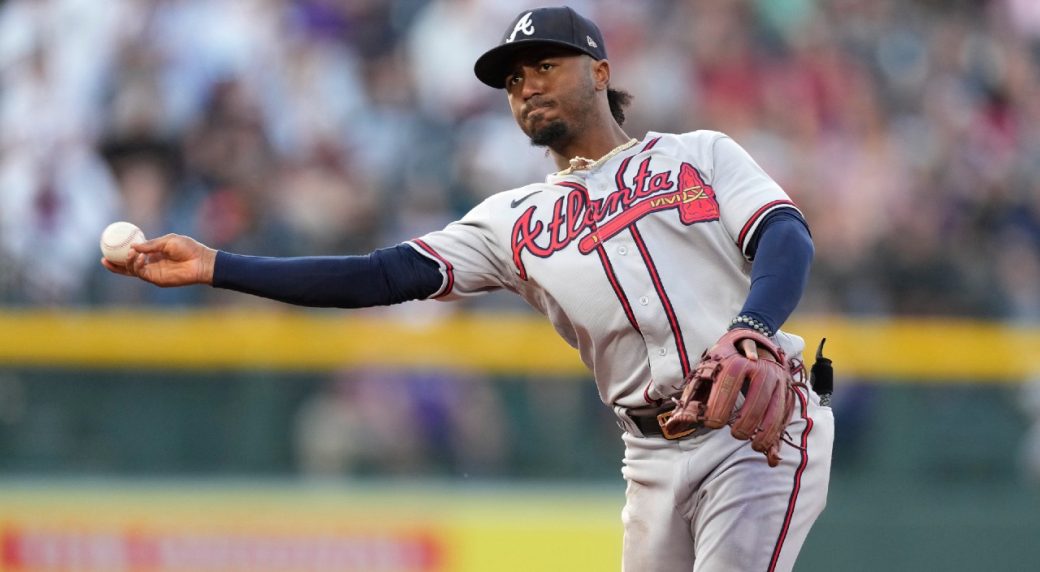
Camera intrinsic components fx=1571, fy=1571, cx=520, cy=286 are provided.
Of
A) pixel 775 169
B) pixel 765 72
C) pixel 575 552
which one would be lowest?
pixel 575 552

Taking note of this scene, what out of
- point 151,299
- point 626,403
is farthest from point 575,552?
point 626,403

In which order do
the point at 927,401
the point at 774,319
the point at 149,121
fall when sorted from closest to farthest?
the point at 774,319 → the point at 927,401 → the point at 149,121

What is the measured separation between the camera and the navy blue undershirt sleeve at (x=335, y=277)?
13.5 ft

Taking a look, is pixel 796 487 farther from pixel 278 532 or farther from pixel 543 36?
pixel 278 532

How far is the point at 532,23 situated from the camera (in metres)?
4.18

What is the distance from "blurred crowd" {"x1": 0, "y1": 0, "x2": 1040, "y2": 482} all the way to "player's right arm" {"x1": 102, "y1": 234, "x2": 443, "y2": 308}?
165 inches

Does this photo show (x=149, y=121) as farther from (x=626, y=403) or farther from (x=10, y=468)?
(x=626, y=403)

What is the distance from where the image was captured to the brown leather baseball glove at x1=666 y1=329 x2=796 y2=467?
11.9 feet

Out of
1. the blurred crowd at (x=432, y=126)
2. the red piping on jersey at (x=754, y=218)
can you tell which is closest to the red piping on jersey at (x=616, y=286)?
the red piping on jersey at (x=754, y=218)

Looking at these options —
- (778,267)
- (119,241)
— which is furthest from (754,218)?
(119,241)

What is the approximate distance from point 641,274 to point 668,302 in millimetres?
102

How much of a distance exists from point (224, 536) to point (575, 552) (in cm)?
187

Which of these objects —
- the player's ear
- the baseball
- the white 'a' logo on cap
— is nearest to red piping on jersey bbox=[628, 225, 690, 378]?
the player's ear

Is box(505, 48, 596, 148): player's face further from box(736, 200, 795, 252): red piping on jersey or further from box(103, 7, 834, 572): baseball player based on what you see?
box(736, 200, 795, 252): red piping on jersey
